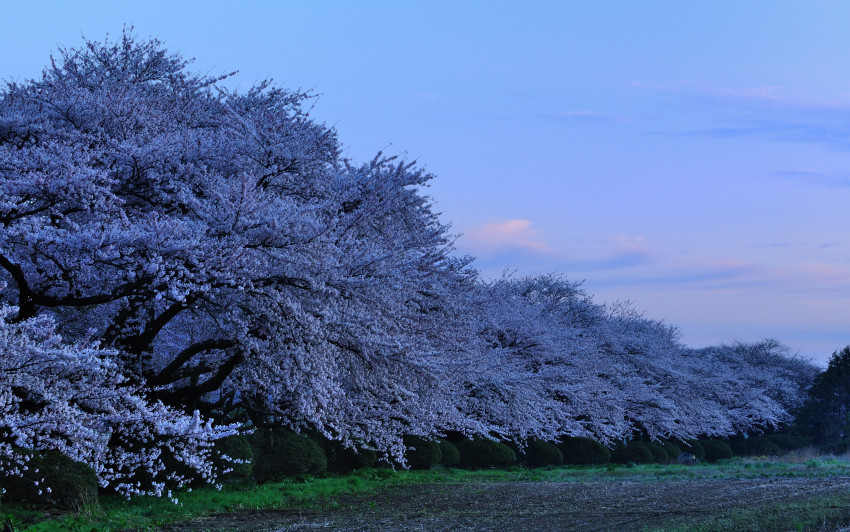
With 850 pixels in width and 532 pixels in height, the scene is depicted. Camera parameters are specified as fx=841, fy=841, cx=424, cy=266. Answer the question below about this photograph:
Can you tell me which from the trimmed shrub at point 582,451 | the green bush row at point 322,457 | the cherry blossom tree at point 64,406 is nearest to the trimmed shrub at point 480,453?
the green bush row at point 322,457

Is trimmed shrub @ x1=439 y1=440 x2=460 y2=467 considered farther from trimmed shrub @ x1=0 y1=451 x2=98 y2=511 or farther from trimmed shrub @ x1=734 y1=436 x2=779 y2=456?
trimmed shrub @ x1=734 y1=436 x2=779 y2=456

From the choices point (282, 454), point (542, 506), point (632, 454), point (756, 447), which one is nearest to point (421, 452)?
point (282, 454)

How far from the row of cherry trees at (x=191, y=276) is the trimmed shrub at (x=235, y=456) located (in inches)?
34.1

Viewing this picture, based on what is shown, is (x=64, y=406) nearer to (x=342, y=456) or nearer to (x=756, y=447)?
(x=342, y=456)

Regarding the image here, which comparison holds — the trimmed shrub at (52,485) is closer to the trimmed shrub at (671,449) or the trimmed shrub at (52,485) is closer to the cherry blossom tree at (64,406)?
the cherry blossom tree at (64,406)

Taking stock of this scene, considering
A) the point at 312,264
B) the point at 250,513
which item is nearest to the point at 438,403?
the point at 250,513

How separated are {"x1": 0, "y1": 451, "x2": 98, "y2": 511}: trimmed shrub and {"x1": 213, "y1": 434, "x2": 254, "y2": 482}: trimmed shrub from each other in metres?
3.87

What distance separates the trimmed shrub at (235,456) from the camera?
18.1 m

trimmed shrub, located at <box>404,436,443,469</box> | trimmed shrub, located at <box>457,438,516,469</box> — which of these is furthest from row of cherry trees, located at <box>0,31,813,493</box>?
trimmed shrub, located at <box>457,438,516,469</box>

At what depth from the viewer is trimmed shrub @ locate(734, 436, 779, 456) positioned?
177 ft

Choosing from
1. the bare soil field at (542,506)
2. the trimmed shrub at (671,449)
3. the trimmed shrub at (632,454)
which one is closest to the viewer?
the bare soil field at (542,506)

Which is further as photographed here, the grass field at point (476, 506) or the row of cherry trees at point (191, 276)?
the grass field at point (476, 506)

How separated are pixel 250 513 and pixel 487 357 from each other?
14.3m

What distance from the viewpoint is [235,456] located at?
1855 centimetres
